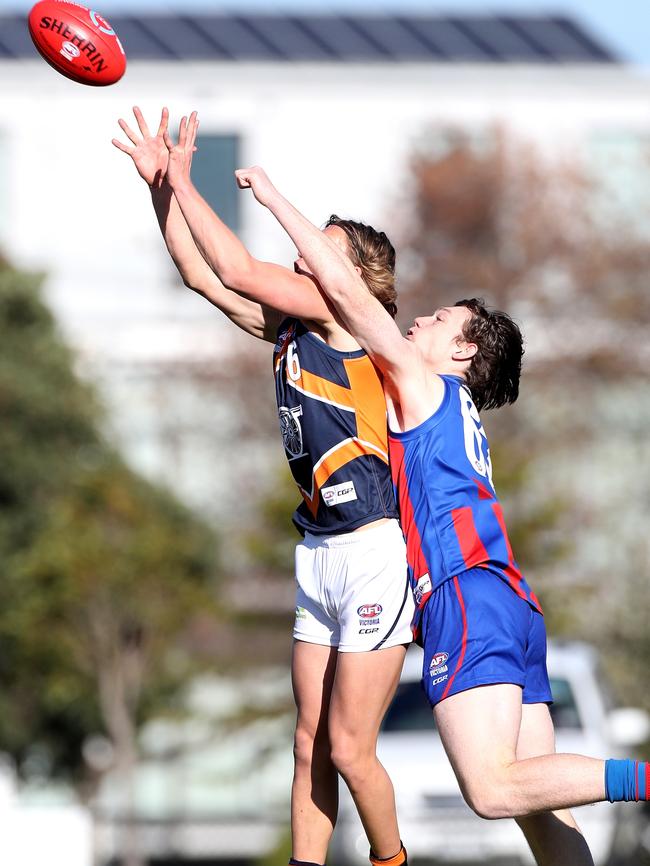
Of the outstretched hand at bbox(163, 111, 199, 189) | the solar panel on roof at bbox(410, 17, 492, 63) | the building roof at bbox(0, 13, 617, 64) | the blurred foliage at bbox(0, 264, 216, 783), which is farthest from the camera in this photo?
the building roof at bbox(0, 13, 617, 64)

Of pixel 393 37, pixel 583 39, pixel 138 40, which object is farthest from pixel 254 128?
pixel 583 39

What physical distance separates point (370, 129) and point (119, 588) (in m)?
15.6

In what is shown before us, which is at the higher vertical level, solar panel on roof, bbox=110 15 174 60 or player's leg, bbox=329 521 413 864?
solar panel on roof, bbox=110 15 174 60

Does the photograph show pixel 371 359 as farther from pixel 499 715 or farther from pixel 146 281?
pixel 146 281

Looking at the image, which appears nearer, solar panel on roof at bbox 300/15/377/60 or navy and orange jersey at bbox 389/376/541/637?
navy and orange jersey at bbox 389/376/541/637

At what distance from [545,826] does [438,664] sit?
82 cm

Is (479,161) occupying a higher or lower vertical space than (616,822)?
higher

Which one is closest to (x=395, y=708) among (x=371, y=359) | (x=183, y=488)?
(x=371, y=359)

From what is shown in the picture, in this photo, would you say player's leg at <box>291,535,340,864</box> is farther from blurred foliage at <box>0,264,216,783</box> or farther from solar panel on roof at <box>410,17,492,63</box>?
solar panel on roof at <box>410,17,492,63</box>

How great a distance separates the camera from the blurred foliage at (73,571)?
19188 mm

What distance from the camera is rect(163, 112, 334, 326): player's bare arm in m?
5.21

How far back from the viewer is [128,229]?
31.4 m

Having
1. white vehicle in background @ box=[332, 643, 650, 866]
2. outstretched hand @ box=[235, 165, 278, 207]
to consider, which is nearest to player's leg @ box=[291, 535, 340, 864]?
outstretched hand @ box=[235, 165, 278, 207]

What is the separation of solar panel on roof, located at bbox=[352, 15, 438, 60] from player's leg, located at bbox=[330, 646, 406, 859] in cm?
2903
